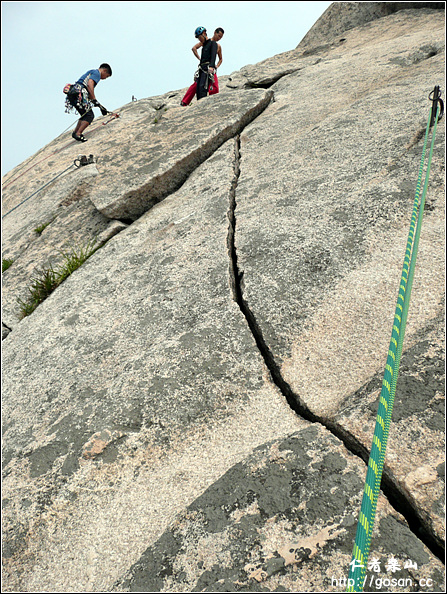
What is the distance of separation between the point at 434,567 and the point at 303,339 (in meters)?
1.43

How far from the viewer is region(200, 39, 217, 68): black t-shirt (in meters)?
8.43

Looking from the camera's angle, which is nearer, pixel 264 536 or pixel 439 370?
pixel 264 536

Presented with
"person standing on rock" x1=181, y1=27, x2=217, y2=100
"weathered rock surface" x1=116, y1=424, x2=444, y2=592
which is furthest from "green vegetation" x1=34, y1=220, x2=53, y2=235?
"weathered rock surface" x1=116, y1=424, x2=444, y2=592

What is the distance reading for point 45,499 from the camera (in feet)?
8.14

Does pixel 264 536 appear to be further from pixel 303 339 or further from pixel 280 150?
pixel 280 150

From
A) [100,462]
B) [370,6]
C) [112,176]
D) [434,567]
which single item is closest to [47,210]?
[112,176]

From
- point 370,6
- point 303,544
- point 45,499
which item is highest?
point 370,6

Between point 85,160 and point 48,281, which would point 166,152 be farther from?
point 48,281

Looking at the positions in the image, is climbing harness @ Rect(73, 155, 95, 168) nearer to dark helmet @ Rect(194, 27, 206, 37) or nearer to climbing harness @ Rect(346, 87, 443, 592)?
dark helmet @ Rect(194, 27, 206, 37)

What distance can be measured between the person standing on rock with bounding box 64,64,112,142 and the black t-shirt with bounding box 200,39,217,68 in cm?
226

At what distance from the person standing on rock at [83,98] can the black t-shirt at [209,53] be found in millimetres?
2262

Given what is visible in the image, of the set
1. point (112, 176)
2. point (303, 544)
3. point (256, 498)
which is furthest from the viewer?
point (112, 176)

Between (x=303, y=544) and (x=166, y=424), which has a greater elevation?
(x=166, y=424)

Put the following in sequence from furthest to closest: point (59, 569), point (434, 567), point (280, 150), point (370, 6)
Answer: point (370, 6) → point (280, 150) → point (59, 569) → point (434, 567)
